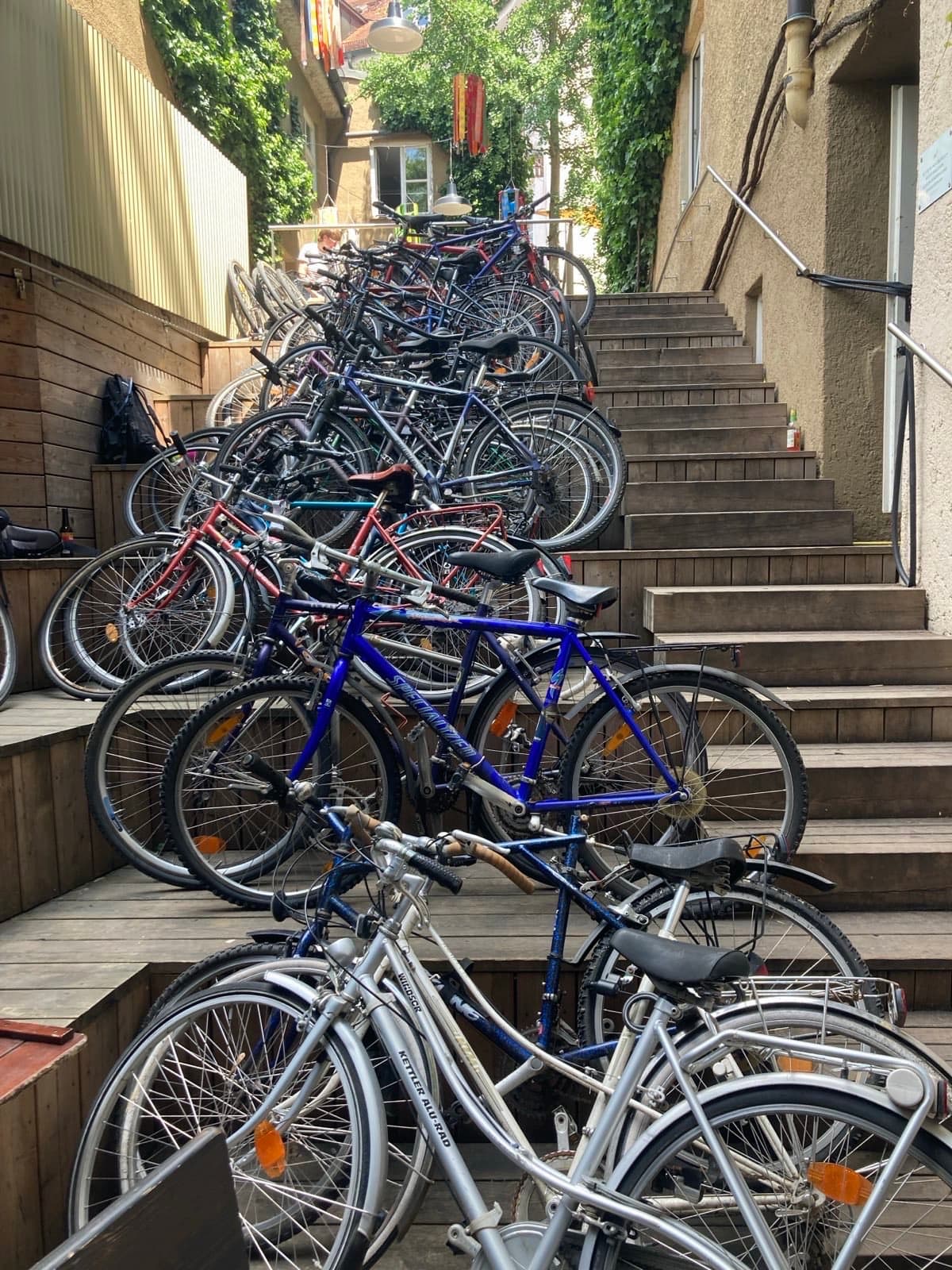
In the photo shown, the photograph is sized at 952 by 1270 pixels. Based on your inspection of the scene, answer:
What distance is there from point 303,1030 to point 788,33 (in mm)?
6343

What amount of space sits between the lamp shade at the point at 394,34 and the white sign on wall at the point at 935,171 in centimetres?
1054

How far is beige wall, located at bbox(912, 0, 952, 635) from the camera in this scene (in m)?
3.88

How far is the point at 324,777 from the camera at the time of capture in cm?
284

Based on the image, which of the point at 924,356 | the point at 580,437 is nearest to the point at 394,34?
the point at 580,437

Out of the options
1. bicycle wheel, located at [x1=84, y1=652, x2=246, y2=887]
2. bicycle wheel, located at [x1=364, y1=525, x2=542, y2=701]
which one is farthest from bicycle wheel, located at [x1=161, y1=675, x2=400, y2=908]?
bicycle wheel, located at [x1=364, y1=525, x2=542, y2=701]

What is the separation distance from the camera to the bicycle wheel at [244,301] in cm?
827

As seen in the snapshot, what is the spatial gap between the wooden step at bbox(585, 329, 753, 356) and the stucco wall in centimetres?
470

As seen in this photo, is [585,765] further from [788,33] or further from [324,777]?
[788,33]

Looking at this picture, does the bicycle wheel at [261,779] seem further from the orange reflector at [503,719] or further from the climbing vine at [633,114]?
the climbing vine at [633,114]

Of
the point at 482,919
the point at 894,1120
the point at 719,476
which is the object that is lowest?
the point at 482,919

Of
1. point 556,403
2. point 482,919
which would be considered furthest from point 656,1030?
point 556,403

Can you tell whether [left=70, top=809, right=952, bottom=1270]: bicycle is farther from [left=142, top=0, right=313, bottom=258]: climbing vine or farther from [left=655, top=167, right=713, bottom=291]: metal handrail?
[left=142, top=0, right=313, bottom=258]: climbing vine

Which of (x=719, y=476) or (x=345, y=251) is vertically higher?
(x=345, y=251)

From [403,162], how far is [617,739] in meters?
21.9
